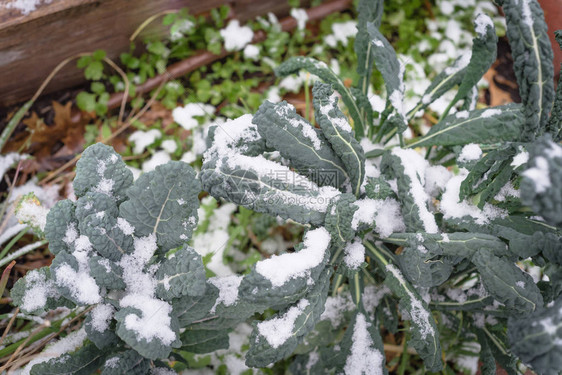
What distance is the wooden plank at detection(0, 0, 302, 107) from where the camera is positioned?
1.49m

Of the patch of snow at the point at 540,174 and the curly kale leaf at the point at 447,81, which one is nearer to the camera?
the patch of snow at the point at 540,174

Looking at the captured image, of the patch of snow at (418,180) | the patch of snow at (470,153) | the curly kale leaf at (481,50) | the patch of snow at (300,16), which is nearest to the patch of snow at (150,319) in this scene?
the patch of snow at (418,180)

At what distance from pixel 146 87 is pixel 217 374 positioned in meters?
1.22

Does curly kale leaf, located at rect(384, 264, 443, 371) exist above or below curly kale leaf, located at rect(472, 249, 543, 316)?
below

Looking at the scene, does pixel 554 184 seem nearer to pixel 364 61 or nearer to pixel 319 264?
pixel 319 264

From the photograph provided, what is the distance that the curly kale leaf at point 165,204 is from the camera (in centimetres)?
97

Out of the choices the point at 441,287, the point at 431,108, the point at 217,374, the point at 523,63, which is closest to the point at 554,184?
the point at 523,63

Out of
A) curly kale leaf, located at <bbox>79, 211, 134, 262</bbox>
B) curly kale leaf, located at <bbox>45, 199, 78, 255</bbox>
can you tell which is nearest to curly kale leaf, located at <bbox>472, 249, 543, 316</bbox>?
curly kale leaf, located at <bbox>79, 211, 134, 262</bbox>

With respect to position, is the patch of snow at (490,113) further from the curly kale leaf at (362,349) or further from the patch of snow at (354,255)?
the curly kale leaf at (362,349)

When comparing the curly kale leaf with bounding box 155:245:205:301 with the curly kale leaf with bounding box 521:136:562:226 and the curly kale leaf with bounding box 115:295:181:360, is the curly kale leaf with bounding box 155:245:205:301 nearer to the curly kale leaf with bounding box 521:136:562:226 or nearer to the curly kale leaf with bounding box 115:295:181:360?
the curly kale leaf with bounding box 115:295:181:360

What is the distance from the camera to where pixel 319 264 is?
3.32 feet

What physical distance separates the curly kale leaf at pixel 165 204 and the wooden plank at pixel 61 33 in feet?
2.95

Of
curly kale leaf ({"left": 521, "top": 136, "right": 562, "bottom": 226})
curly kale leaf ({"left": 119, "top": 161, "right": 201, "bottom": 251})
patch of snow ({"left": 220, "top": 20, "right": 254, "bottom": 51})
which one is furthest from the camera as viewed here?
patch of snow ({"left": 220, "top": 20, "right": 254, "bottom": 51})

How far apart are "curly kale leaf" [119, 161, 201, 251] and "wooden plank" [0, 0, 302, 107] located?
899 millimetres
